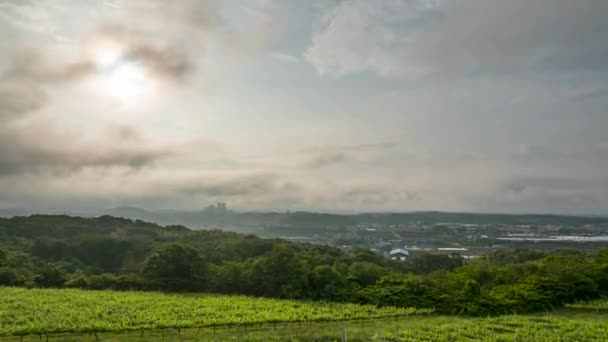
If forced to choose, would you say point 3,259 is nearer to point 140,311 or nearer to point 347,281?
point 140,311

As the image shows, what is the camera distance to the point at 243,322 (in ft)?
84.8

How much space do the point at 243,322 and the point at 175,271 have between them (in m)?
18.0

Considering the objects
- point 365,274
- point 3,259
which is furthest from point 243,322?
point 3,259

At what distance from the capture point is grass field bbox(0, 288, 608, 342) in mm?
22516

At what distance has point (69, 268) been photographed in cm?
5250

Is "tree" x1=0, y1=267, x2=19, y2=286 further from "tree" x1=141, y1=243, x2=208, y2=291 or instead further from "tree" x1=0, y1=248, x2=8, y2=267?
"tree" x1=141, y1=243, x2=208, y2=291

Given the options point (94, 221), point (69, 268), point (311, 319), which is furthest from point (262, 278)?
point (94, 221)

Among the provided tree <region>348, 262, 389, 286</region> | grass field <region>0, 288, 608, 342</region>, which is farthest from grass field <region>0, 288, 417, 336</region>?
tree <region>348, 262, 389, 286</region>

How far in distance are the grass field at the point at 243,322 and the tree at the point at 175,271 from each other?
19.8ft

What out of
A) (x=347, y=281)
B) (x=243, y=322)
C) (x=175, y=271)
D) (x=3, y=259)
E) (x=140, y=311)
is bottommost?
(x=243, y=322)

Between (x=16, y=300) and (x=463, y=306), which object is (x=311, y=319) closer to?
(x=463, y=306)

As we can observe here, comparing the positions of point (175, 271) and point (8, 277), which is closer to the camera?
point (8, 277)

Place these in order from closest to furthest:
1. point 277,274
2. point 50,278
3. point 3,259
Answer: point 277,274 < point 50,278 < point 3,259

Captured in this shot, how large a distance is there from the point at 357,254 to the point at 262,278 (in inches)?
821
